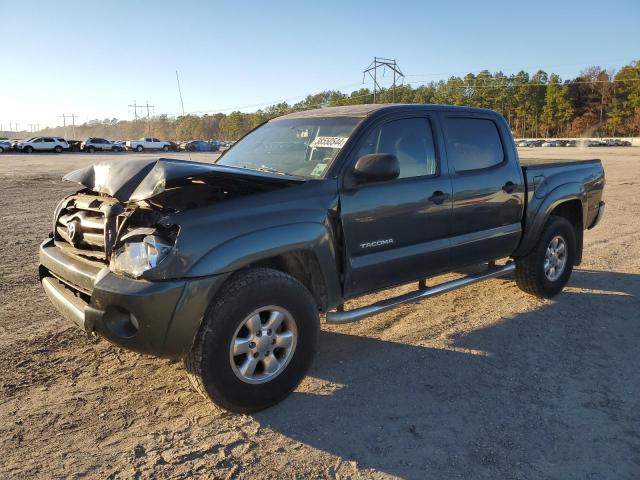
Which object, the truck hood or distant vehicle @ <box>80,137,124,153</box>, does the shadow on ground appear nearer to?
the truck hood

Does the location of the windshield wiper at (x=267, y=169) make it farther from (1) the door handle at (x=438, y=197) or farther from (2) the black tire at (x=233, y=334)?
(1) the door handle at (x=438, y=197)

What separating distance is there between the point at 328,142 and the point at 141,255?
169cm

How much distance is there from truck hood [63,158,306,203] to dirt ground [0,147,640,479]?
1321 millimetres

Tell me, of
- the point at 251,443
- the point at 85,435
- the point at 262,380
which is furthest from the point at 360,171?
the point at 85,435

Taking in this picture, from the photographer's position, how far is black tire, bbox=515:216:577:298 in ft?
17.2

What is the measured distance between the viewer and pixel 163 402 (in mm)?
3262

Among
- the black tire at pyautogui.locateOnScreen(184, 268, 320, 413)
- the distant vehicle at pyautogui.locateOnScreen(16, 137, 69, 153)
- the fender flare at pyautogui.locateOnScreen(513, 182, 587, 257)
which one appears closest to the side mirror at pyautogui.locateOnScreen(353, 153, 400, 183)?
the black tire at pyautogui.locateOnScreen(184, 268, 320, 413)

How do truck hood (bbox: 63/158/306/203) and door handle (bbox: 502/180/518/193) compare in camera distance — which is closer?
truck hood (bbox: 63/158/306/203)

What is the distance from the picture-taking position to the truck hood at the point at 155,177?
2.93 metres

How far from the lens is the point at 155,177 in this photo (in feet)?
9.70

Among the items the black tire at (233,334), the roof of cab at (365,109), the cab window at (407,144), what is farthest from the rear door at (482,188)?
the black tire at (233,334)

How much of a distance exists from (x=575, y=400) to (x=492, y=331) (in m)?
1.20

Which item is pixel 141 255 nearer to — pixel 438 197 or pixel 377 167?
pixel 377 167

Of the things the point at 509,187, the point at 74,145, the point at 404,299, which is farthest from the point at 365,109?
the point at 74,145
